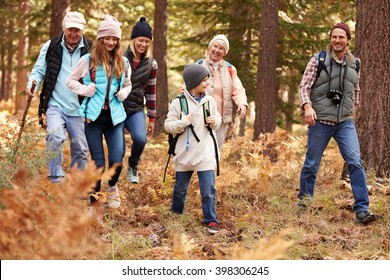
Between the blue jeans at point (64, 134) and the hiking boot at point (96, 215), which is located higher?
the blue jeans at point (64, 134)

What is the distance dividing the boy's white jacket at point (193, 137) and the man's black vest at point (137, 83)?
1.33m

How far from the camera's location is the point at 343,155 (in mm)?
8094

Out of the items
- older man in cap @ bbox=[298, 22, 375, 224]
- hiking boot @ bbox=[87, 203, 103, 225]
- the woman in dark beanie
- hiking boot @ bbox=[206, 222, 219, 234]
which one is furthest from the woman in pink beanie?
older man in cap @ bbox=[298, 22, 375, 224]

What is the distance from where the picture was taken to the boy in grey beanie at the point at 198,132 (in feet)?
24.4

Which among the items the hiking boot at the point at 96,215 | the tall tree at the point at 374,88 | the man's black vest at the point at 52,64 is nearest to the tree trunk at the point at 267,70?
the tall tree at the point at 374,88

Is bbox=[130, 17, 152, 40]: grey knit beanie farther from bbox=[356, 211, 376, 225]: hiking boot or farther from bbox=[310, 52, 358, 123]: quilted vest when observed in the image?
bbox=[356, 211, 376, 225]: hiking boot

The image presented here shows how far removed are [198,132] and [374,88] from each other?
3721 millimetres

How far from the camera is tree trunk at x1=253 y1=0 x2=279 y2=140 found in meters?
14.2

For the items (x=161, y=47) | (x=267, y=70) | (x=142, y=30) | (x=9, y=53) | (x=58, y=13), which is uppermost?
(x=9, y=53)

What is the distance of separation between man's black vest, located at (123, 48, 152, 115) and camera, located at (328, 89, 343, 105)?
103 inches

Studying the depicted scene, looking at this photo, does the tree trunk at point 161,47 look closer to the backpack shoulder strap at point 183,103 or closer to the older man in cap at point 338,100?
the older man in cap at point 338,100

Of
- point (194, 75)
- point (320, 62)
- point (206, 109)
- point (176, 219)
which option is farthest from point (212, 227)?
point (320, 62)

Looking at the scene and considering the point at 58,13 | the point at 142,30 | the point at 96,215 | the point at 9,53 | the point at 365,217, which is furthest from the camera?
the point at 9,53

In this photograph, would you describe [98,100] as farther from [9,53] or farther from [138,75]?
[9,53]
